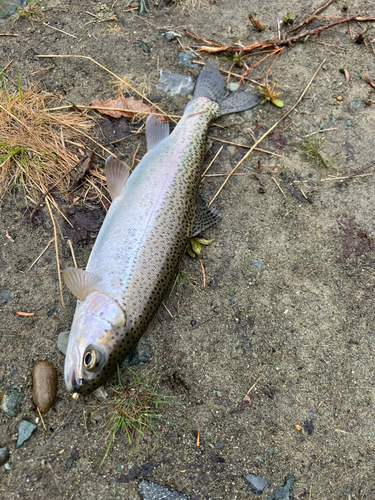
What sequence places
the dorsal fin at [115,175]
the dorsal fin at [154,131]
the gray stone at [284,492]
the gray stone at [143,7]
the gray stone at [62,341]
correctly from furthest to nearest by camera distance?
the gray stone at [143,7] < the dorsal fin at [154,131] < the dorsal fin at [115,175] < the gray stone at [62,341] < the gray stone at [284,492]

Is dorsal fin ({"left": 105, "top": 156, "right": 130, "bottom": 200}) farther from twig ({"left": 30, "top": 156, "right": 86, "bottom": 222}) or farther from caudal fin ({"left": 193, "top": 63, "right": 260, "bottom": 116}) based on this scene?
caudal fin ({"left": 193, "top": 63, "right": 260, "bottom": 116})

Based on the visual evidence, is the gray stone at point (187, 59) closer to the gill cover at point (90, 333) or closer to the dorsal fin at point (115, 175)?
the dorsal fin at point (115, 175)

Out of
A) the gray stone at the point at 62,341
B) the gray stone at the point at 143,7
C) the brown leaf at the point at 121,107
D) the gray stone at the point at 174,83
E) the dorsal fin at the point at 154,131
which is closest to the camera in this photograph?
the gray stone at the point at 62,341

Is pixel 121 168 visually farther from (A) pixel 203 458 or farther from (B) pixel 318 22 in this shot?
(B) pixel 318 22

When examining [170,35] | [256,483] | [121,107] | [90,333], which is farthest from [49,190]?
[256,483]

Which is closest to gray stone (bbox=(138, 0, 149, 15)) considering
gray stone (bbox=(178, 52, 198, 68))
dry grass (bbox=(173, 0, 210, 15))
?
dry grass (bbox=(173, 0, 210, 15))

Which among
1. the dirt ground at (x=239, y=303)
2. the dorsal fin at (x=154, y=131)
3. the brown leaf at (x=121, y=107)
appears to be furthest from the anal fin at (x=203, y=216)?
the brown leaf at (x=121, y=107)
